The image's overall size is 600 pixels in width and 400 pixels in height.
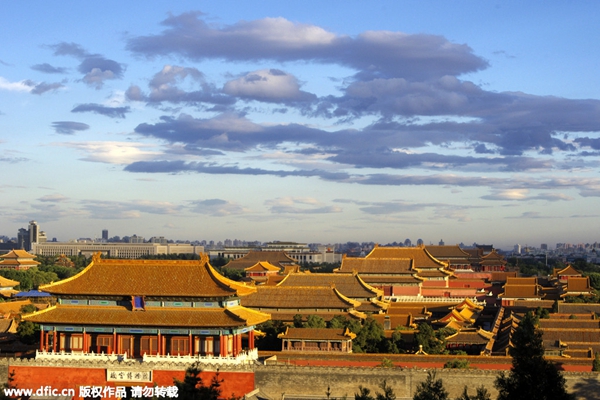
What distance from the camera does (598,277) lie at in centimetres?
9875

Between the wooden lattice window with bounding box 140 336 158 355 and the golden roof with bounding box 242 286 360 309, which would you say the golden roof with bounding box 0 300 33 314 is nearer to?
the golden roof with bounding box 242 286 360 309

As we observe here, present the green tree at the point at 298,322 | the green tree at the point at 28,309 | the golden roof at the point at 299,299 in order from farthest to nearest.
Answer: the green tree at the point at 28,309
the golden roof at the point at 299,299
the green tree at the point at 298,322

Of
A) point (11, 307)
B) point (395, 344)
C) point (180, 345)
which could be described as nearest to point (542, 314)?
point (395, 344)

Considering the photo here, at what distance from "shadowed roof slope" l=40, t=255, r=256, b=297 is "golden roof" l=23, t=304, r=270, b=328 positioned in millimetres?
915

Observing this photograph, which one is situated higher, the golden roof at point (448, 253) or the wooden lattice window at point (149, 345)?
the golden roof at point (448, 253)

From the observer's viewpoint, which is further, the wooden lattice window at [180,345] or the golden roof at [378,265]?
the golden roof at [378,265]

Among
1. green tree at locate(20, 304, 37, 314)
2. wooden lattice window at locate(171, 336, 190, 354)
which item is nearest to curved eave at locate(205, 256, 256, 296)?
wooden lattice window at locate(171, 336, 190, 354)

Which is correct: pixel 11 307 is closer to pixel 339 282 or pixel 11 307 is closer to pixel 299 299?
pixel 299 299

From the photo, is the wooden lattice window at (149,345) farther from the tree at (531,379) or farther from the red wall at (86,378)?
the tree at (531,379)

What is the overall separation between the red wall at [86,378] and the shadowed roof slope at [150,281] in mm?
4174

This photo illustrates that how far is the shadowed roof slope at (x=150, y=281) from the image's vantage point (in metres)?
Result: 47.6

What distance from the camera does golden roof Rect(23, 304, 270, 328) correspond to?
46406 millimetres

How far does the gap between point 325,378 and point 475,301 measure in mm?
46101

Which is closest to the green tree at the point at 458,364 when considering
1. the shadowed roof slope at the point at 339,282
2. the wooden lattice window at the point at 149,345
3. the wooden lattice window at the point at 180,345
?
the wooden lattice window at the point at 180,345
